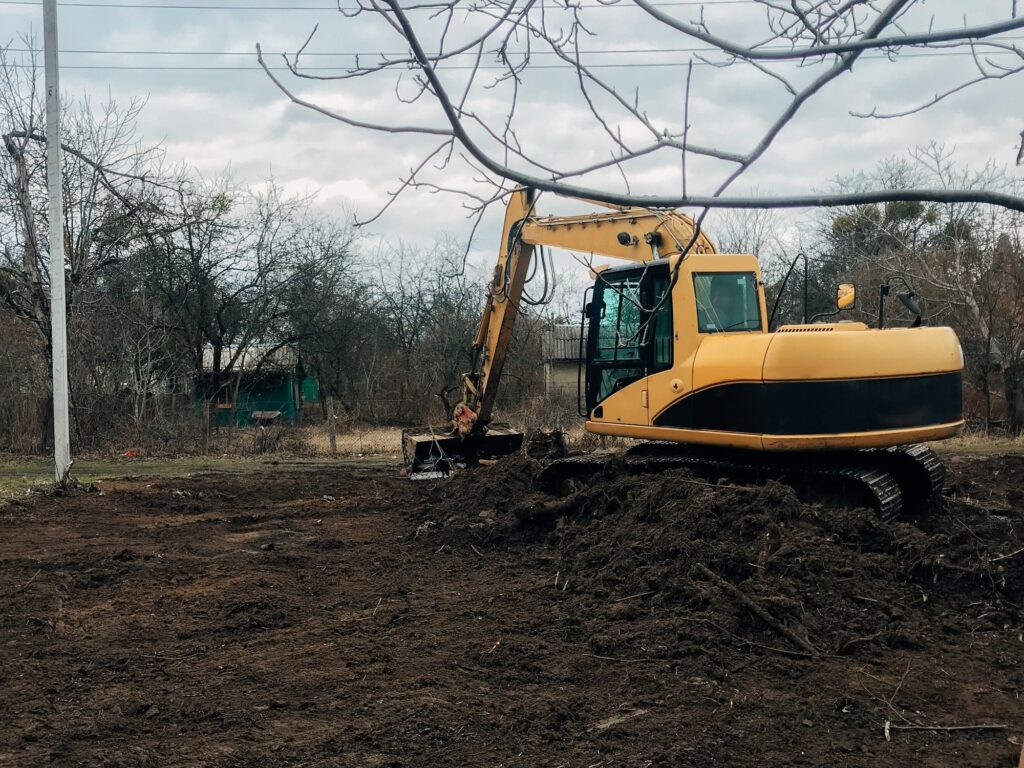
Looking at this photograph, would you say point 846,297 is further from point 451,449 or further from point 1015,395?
point 1015,395

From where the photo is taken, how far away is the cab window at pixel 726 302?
8.35 metres

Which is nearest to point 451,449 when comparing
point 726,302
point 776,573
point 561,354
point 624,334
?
point 624,334

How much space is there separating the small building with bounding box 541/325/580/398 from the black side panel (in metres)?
17.7

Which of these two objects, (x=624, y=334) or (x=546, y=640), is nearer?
(x=546, y=640)

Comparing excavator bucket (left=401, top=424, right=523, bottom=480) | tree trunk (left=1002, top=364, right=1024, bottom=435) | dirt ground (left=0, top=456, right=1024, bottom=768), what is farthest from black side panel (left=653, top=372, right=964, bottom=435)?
tree trunk (left=1002, top=364, right=1024, bottom=435)

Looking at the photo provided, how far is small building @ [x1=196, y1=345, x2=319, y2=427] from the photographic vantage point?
975 inches

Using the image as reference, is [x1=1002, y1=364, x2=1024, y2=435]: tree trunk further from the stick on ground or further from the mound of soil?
the stick on ground

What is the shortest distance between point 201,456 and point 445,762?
48.8ft

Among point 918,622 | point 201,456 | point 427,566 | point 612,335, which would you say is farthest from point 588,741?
point 201,456

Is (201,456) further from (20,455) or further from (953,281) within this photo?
(953,281)

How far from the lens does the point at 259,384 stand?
2850 cm

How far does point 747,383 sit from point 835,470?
3.57ft

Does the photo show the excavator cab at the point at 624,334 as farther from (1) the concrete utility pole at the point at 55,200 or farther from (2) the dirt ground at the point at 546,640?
(1) the concrete utility pole at the point at 55,200

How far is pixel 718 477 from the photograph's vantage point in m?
8.39
